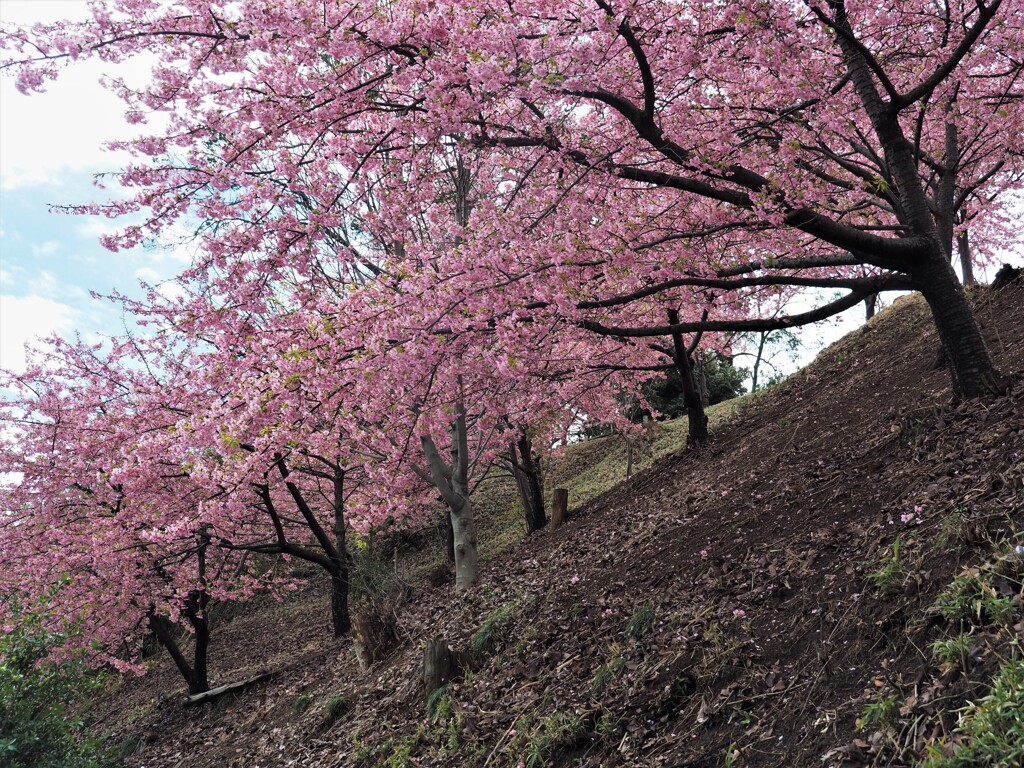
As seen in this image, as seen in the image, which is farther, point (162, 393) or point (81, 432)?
point (81, 432)

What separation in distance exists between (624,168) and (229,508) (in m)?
7.12

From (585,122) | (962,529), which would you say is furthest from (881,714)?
(585,122)

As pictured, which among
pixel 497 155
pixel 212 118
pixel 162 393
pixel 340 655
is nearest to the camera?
pixel 212 118

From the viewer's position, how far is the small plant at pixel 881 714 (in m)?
2.98

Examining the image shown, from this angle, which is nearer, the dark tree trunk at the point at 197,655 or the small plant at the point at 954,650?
the small plant at the point at 954,650

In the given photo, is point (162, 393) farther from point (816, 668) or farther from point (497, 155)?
point (816, 668)

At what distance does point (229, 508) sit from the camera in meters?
9.51

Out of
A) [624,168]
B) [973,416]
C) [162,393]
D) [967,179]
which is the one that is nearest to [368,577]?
[162,393]

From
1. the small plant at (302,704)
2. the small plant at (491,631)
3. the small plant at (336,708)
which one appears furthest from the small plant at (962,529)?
the small plant at (302,704)

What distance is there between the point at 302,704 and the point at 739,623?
6.22 m

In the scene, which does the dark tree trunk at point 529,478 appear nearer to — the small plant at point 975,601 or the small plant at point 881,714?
the small plant at point 975,601

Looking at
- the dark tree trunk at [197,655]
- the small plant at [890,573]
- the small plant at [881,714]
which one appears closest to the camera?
the small plant at [881,714]

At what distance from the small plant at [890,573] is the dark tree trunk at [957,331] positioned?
2.72 m

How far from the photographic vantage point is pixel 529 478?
14500mm
